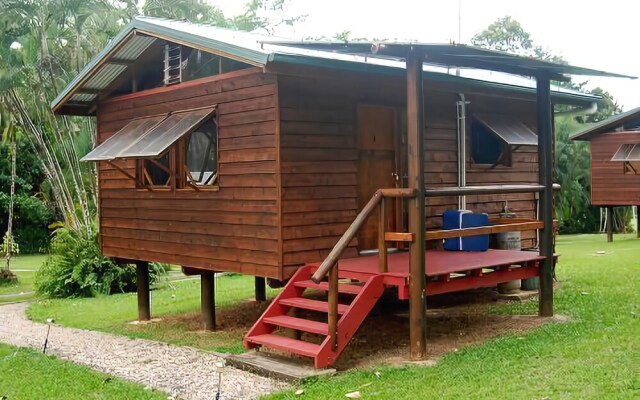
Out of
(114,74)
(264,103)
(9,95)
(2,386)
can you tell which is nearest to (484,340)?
(264,103)

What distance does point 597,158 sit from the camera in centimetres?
2358

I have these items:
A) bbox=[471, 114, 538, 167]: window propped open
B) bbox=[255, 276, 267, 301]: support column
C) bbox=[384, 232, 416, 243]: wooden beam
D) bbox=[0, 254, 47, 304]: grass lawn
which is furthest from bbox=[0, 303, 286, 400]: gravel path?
bbox=[471, 114, 538, 167]: window propped open

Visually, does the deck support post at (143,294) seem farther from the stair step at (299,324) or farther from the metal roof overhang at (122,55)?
the stair step at (299,324)

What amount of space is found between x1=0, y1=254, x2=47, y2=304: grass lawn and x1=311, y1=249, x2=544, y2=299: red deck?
10228mm

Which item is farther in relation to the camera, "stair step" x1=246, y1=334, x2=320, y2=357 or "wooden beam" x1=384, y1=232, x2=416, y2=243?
"wooden beam" x1=384, y1=232, x2=416, y2=243

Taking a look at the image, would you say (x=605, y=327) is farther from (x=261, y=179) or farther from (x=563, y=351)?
(x=261, y=179)

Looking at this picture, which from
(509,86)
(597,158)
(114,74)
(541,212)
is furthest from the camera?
(597,158)

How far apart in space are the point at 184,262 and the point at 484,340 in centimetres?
410

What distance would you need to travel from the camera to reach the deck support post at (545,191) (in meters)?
8.99

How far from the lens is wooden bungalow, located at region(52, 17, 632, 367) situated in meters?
7.37

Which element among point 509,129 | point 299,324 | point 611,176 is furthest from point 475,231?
point 611,176

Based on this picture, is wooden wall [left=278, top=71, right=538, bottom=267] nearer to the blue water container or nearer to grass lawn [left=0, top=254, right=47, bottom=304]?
the blue water container

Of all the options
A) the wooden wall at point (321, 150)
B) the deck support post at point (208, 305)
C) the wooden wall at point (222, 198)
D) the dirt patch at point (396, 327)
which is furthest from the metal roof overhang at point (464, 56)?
the deck support post at point (208, 305)

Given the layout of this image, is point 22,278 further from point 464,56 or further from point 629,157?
point 629,157
